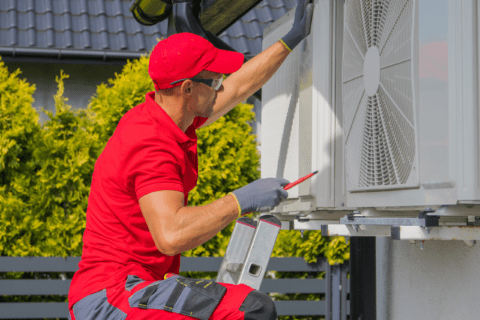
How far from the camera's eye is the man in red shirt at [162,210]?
67.1 inches

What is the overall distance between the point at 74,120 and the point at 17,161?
60 centimetres

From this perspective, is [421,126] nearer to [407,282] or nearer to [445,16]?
[445,16]

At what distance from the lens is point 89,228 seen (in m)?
1.97

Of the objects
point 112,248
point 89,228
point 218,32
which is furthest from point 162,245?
point 218,32

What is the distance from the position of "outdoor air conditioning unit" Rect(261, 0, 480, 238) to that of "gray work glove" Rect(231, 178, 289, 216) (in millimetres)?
317

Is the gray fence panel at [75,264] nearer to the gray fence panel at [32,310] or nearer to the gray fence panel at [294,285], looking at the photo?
the gray fence panel at [294,285]

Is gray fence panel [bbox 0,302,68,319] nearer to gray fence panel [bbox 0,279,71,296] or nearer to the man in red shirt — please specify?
gray fence panel [bbox 0,279,71,296]

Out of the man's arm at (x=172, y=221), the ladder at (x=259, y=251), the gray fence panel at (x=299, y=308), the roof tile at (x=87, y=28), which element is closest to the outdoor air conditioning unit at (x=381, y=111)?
the ladder at (x=259, y=251)

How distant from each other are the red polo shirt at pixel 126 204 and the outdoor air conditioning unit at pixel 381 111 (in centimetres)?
63

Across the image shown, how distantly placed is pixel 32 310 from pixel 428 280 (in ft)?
11.5

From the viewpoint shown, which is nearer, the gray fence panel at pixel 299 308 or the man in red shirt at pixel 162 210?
the man in red shirt at pixel 162 210

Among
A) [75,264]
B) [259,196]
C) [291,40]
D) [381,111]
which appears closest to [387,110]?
[381,111]

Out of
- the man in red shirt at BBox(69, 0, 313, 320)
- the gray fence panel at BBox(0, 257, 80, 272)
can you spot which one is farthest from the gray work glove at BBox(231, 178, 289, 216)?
the gray fence panel at BBox(0, 257, 80, 272)

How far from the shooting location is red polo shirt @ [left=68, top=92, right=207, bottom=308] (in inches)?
70.0
